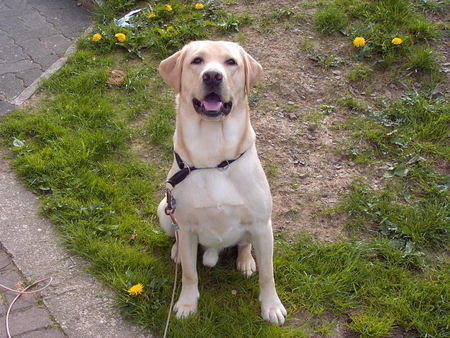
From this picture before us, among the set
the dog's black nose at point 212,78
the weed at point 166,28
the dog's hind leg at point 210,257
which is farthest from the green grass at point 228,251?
the dog's black nose at point 212,78

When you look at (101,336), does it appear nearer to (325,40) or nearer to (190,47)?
(190,47)

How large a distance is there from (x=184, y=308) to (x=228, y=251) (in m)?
0.55

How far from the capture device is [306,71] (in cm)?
493

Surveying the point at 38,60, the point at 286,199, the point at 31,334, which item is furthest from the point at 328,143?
the point at 38,60

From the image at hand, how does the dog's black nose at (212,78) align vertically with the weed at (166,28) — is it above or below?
above

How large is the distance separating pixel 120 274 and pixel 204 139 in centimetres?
113

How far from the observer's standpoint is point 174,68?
279 cm

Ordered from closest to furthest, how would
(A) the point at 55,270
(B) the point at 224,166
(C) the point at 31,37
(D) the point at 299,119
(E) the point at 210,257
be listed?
(B) the point at 224,166 → (E) the point at 210,257 → (A) the point at 55,270 → (D) the point at 299,119 → (C) the point at 31,37

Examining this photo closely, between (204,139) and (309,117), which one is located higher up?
(204,139)

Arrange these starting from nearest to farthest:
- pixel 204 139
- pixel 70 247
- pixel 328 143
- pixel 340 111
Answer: pixel 204 139 → pixel 70 247 → pixel 328 143 → pixel 340 111

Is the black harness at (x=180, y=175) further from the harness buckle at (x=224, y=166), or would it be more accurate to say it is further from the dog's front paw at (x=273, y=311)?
the dog's front paw at (x=273, y=311)

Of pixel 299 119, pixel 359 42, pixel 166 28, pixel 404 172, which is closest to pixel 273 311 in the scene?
pixel 404 172

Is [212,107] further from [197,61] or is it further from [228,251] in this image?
[228,251]

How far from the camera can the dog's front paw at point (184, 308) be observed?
2932mm
